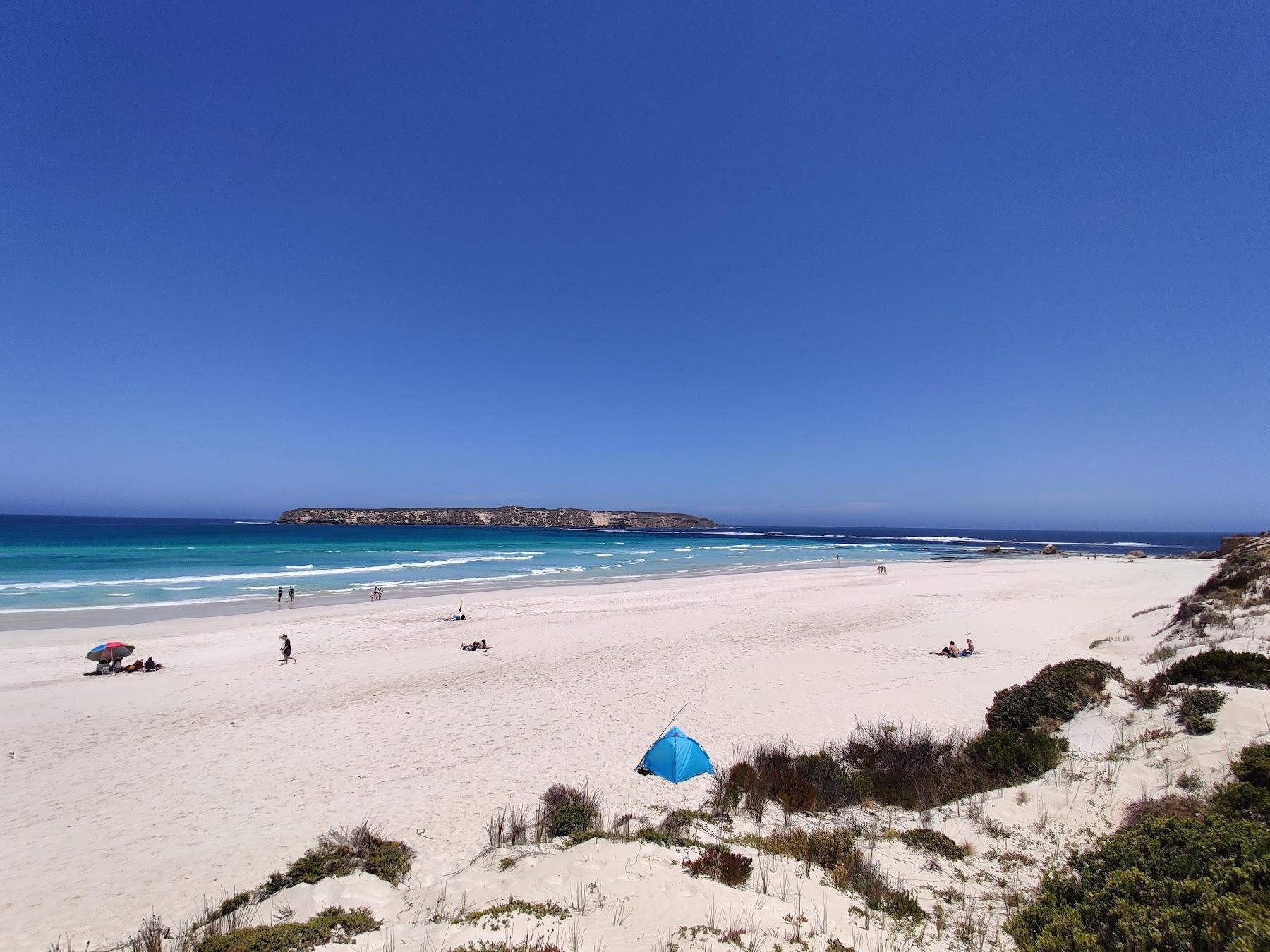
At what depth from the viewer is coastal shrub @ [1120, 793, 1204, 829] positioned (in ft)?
17.1

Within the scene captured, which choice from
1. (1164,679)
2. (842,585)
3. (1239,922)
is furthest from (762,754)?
(842,585)

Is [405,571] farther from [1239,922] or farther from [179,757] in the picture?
[1239,922]

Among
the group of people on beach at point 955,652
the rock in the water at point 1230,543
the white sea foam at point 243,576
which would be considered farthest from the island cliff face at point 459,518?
the group of people on beach at point 955,652

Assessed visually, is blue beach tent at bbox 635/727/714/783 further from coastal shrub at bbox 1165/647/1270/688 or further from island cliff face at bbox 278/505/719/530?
island cliff face at bbox 278/505/719/530

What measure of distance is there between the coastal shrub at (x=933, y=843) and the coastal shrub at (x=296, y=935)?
17.0 feet

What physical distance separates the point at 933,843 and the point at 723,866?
7.64 feet

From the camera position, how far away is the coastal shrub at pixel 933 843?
5344mm

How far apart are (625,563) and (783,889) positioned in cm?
4557

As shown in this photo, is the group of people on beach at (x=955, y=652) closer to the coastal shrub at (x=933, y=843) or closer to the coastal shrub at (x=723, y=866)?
the coastal shrub at (x=933, y=843)

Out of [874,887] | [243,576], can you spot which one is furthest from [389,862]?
[243,576]

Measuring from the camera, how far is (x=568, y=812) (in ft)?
21.6

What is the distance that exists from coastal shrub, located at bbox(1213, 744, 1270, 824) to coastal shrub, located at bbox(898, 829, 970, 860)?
2.19 meters

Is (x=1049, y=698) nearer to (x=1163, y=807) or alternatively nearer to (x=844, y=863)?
(x=1163, y=807)

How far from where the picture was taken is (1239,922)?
3.27 m
